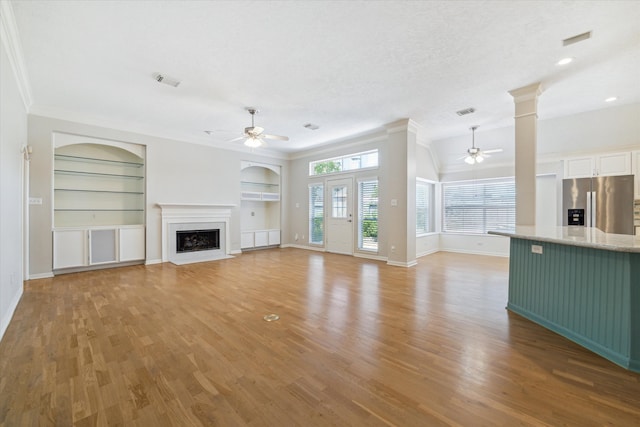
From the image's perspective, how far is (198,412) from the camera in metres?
1.61

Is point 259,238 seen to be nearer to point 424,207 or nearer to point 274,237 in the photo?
point 274,237

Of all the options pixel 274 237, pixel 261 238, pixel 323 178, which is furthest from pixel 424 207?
pixel 261 238

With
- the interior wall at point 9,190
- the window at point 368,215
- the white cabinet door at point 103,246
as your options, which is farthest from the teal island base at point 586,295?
the white cabinet door at point 103,246

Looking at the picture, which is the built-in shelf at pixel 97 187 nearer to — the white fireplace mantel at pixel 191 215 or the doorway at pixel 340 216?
the white fireplace mantel at pixel 191 215

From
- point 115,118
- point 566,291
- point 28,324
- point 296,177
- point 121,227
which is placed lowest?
point 28,324

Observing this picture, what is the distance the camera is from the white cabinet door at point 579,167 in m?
5.37

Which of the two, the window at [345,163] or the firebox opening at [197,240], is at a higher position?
the window at [345,163]

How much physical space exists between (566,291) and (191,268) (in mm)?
5881

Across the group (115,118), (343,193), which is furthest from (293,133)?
(115,118)

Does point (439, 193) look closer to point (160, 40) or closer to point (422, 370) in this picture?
point (422, 370)

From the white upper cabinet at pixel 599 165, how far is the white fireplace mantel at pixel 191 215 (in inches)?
309

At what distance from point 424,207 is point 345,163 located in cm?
275

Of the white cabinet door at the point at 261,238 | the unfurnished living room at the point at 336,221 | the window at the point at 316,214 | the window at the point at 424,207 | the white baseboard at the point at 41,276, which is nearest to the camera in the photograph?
the unfurnished living room at the point at 336,221

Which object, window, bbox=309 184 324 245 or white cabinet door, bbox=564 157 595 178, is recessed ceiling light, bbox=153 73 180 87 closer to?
window, bbox=309 184 324 245
